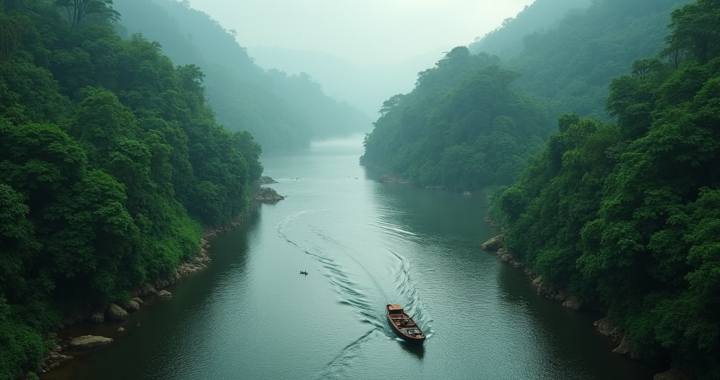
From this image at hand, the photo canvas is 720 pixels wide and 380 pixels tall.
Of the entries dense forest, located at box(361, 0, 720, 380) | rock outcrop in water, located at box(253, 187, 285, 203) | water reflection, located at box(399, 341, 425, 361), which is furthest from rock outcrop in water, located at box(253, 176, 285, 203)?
water reflection, located at box(399, 341, 425, 361)

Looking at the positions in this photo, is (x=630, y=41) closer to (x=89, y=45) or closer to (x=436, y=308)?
(x=436, y=308)

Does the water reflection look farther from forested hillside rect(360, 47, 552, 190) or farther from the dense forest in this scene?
forested hillside rect(360, 47, 552, 190)

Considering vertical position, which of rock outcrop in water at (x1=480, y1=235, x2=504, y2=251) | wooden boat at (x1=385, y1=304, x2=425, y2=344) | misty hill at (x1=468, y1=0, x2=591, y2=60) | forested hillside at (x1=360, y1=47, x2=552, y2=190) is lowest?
wooden boat at (x1=385, y1=304, x2=425, y2=344)

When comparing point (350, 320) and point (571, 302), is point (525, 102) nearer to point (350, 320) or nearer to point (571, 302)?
point (571, 302)

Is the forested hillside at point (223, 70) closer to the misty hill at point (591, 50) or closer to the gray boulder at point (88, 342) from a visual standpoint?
the misty hill at point (591, 50)

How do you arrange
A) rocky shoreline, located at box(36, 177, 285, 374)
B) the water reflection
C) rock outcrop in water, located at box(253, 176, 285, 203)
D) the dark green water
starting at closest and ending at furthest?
rocky shoreline, located at box(36, 177, 285, 374), the dark green water, the water reflection, rock outcrop in water, located at box(253, 176, 285, 203)

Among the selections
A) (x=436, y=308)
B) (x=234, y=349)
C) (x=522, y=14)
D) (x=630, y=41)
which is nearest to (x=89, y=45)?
(x=234, y=349)

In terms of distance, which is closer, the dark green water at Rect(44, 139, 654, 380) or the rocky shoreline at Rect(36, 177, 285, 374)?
the rocky shoreline at Rect(36, 177, 285, 374)
